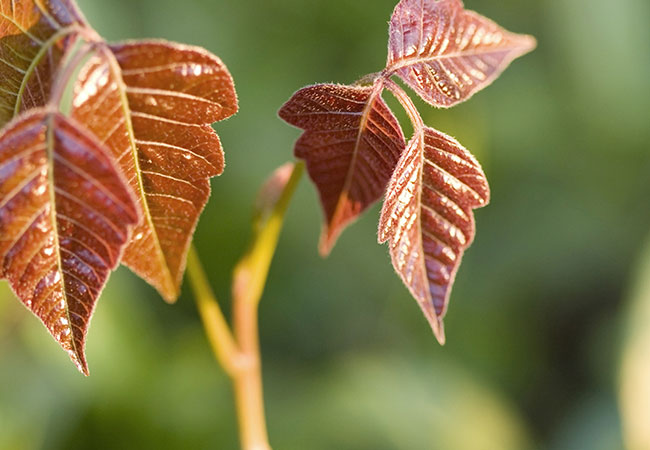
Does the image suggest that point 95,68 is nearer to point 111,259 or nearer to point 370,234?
point 111,259

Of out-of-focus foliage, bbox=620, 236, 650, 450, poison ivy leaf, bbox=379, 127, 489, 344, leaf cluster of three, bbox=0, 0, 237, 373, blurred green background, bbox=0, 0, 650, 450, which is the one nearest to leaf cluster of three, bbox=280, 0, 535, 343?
poison ivy leaf, bbox=379, 127, 489, 344

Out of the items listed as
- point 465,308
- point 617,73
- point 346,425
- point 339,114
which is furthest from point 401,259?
point 617,73

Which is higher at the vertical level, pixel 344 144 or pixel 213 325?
pixel 344 144

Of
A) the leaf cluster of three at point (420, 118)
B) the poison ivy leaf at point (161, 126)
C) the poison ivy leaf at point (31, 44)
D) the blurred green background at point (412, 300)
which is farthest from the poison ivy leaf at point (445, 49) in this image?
the blurred green background at point (412, 300)

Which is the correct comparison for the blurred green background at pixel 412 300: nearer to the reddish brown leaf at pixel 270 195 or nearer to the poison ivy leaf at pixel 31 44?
the reddish brown leaf at pixel 270 195

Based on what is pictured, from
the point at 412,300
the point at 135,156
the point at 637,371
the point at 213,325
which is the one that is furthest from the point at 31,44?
the point at 412,300

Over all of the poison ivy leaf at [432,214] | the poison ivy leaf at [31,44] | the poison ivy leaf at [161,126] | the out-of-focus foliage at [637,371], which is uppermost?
the poison ivy leaf at [31,44]

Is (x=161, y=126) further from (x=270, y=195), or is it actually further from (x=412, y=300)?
(x=412, y=300)
